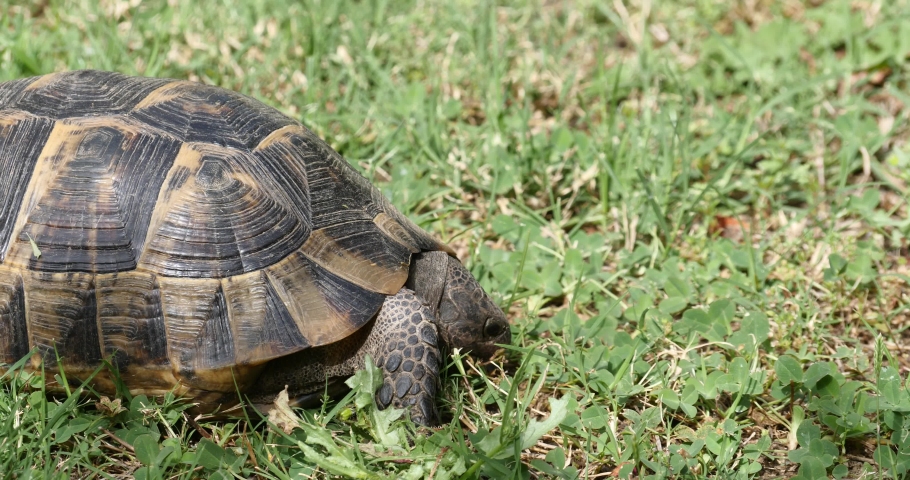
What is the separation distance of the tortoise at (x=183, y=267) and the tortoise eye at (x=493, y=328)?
0.95 feet

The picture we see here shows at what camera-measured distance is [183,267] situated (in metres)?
2.73

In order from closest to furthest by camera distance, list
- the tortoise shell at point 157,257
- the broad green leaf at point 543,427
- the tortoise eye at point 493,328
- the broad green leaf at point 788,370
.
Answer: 1. the broad green leaf at point 543,427
2. the tortoise shell at point 157,257
3. the broad green leaf at point 788,370
4. the tortoise eye at point 493,328

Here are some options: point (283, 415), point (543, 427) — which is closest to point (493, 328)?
point (543, 427)

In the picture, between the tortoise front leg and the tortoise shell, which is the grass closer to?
the tortoise front leg

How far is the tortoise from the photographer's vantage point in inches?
107

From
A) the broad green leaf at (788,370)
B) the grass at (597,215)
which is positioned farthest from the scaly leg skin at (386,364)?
the broad green leaf at (788,370)

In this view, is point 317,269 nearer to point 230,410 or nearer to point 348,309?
point 348,309

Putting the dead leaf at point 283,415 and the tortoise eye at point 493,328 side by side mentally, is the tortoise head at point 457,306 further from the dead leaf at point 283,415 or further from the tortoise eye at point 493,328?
the dead leaf at point 283,415

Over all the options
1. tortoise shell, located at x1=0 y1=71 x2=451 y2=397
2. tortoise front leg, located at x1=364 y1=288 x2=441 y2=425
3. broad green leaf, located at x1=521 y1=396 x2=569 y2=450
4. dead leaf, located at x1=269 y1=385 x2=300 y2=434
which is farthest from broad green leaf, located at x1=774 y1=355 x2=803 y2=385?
dead leaf, located at x1=269 y1=385 x2=300 y2=434

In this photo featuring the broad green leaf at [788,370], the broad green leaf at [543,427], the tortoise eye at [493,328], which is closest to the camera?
the broad green leaf at [543,427]

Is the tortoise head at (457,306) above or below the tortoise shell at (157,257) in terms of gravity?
below

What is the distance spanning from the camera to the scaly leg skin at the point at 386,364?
2.76 meters

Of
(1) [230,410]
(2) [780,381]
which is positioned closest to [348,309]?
(1) [230,410]

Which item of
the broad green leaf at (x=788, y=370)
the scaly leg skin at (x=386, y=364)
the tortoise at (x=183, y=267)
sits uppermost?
the tortoise at (x=183, y=267)
